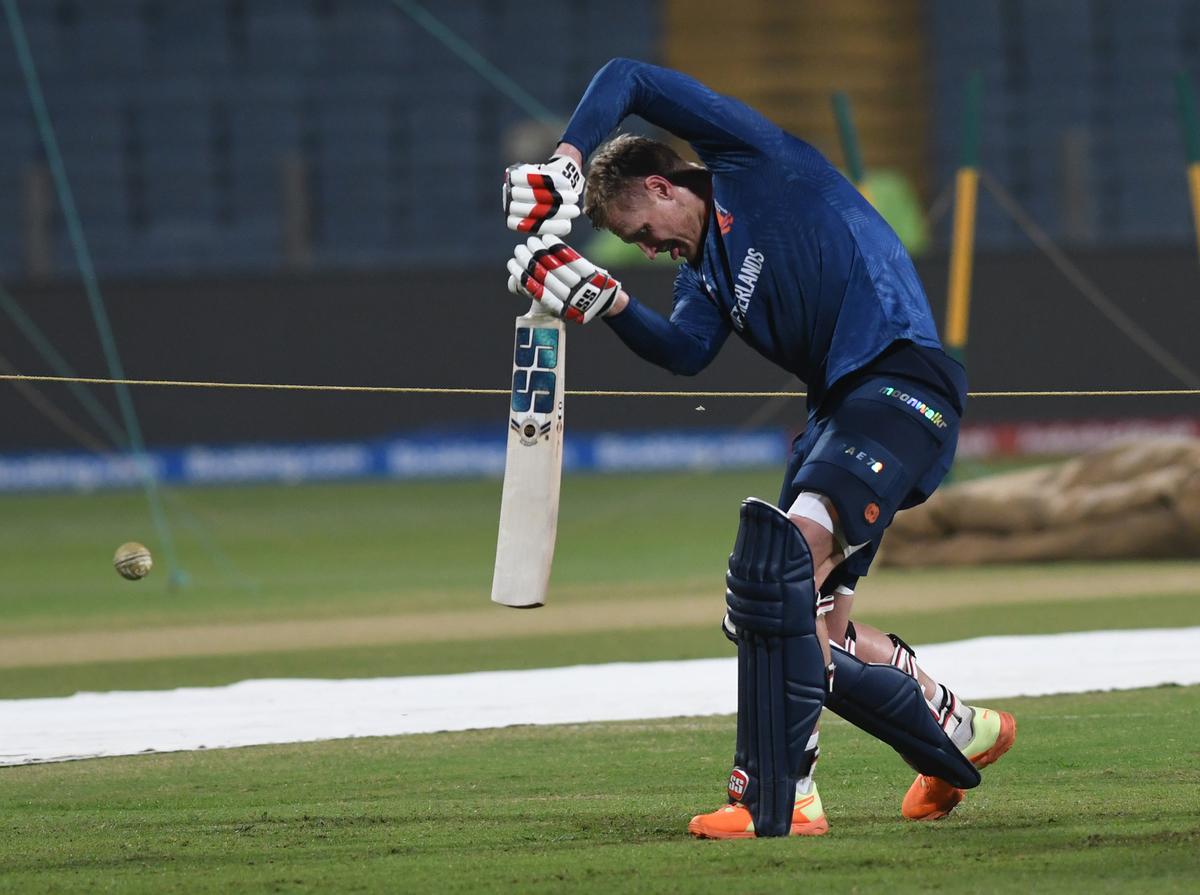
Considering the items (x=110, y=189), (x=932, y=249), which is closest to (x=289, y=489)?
(x=932, y=249)

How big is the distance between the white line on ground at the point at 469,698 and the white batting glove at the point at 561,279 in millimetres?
2278

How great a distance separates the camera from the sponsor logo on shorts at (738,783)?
4598 millimetres

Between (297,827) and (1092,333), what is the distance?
13.5m

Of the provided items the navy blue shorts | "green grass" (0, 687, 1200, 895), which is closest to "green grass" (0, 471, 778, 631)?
"green grass" (0, 687, 1200, 895)

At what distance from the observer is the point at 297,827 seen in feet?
16.0

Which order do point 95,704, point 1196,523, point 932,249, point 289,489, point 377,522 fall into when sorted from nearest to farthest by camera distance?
point 95,704 → point 1196,523 → point 377,522 → point 289,489 → point 932,249

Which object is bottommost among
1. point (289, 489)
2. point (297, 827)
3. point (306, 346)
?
point (289, 489)

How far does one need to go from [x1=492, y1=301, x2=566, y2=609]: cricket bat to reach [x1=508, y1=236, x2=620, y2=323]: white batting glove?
0.16m

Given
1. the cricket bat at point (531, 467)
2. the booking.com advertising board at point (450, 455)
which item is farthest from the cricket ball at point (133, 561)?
the booking.com advertising board at point (450, 455)

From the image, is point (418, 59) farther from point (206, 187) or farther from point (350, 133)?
point (206, 187)

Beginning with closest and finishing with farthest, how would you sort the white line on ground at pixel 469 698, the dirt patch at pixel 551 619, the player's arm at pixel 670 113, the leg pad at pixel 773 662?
the leg pad at pixel 773 662, the player's arm at pixel 670 113, the white line on ground at pixel 469 698, the dirt patch at pixel 551 619

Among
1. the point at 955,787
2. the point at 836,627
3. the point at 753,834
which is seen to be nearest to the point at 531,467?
the point at 836,627

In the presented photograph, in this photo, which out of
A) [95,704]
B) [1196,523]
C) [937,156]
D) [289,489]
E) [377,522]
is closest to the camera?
[95,704]

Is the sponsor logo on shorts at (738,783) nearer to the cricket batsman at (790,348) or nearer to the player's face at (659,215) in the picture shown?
the cricket batsman at (790,348)
